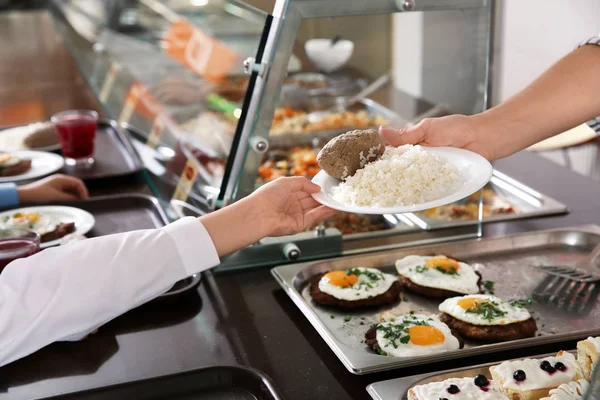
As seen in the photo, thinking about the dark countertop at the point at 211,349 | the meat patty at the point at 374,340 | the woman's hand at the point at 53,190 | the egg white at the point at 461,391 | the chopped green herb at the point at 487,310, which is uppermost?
the woman's hand at the point at 53,190

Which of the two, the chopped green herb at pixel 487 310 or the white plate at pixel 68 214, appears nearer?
the chopped green herb at pixel 487 310

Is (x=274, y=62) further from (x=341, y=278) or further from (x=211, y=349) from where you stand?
(x=211, y=349)

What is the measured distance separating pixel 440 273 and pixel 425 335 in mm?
276

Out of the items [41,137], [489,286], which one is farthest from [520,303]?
[41,137]

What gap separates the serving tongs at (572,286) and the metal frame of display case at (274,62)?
0.58 metres

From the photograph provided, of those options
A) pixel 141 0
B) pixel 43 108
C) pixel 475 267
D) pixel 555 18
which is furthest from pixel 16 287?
pixel 43 108

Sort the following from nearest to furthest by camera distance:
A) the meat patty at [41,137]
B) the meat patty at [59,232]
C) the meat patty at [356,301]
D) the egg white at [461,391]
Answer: the egg white at [461,391] < the meat patty at [356,301] < the meat patty at [59,232] < the meat patty at [41,137]

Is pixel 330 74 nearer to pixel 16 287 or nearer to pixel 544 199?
pixel 544 199

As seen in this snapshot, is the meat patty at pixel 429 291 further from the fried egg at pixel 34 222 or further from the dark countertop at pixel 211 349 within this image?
the fried egg at pixel 34 222

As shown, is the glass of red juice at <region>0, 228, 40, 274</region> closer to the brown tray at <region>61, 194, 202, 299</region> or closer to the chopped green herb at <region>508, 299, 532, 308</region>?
the brown tray at <region>61, 194, 202, 299</region>

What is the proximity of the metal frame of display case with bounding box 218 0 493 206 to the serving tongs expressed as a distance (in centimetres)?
58

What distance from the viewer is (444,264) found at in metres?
1.55

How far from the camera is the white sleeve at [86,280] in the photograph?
49.5 inches

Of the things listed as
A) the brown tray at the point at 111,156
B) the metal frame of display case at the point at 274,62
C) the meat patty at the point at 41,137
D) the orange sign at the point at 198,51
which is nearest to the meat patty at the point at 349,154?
the metal frame of display case at the point at 274,62
